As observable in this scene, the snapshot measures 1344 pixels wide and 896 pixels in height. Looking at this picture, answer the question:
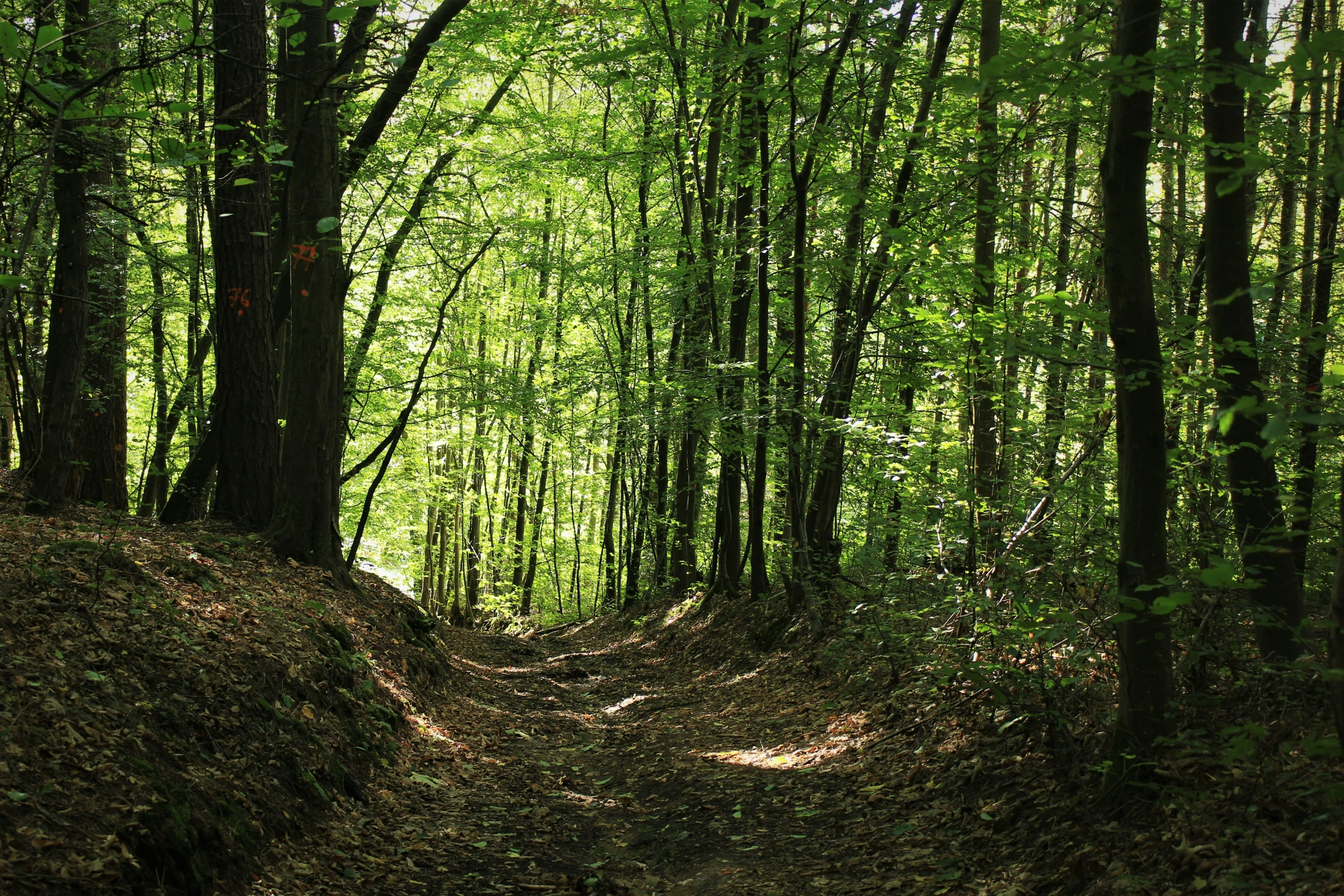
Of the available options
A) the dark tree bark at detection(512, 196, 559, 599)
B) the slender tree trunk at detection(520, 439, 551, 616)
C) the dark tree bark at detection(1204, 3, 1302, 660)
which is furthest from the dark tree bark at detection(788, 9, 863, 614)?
the slender tree trunk at detection(520, 439, 551, 616)

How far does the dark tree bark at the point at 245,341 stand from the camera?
8180 millimetres

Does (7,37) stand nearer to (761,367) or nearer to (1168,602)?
(1168,602)

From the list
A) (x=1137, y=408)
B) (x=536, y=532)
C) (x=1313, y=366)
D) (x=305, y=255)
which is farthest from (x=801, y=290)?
(x=536, y=532)

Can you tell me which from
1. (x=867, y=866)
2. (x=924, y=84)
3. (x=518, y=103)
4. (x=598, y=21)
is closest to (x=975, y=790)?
(x=867, y=866)

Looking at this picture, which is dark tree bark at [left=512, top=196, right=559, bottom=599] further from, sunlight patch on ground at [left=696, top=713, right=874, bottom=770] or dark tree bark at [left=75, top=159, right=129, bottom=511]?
sunlight patch on ground at [left=696, top=713, right=874, bottom=770]

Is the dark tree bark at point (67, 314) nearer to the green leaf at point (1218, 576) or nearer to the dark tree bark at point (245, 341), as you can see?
the dark tree bark at point (245, 341)

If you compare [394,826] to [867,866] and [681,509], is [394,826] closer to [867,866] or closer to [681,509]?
[867,866]

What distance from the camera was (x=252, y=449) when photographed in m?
8.41

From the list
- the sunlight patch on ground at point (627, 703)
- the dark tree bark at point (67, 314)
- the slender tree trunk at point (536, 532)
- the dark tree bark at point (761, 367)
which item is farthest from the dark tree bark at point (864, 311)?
the slender tree trunk at point (536, 532)

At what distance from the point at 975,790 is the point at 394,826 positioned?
3.59 metres

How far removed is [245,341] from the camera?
27.5 ft

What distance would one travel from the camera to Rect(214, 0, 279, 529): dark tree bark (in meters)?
8.18

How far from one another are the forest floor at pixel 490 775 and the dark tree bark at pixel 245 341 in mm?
570

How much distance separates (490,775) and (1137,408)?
543 centimetres
